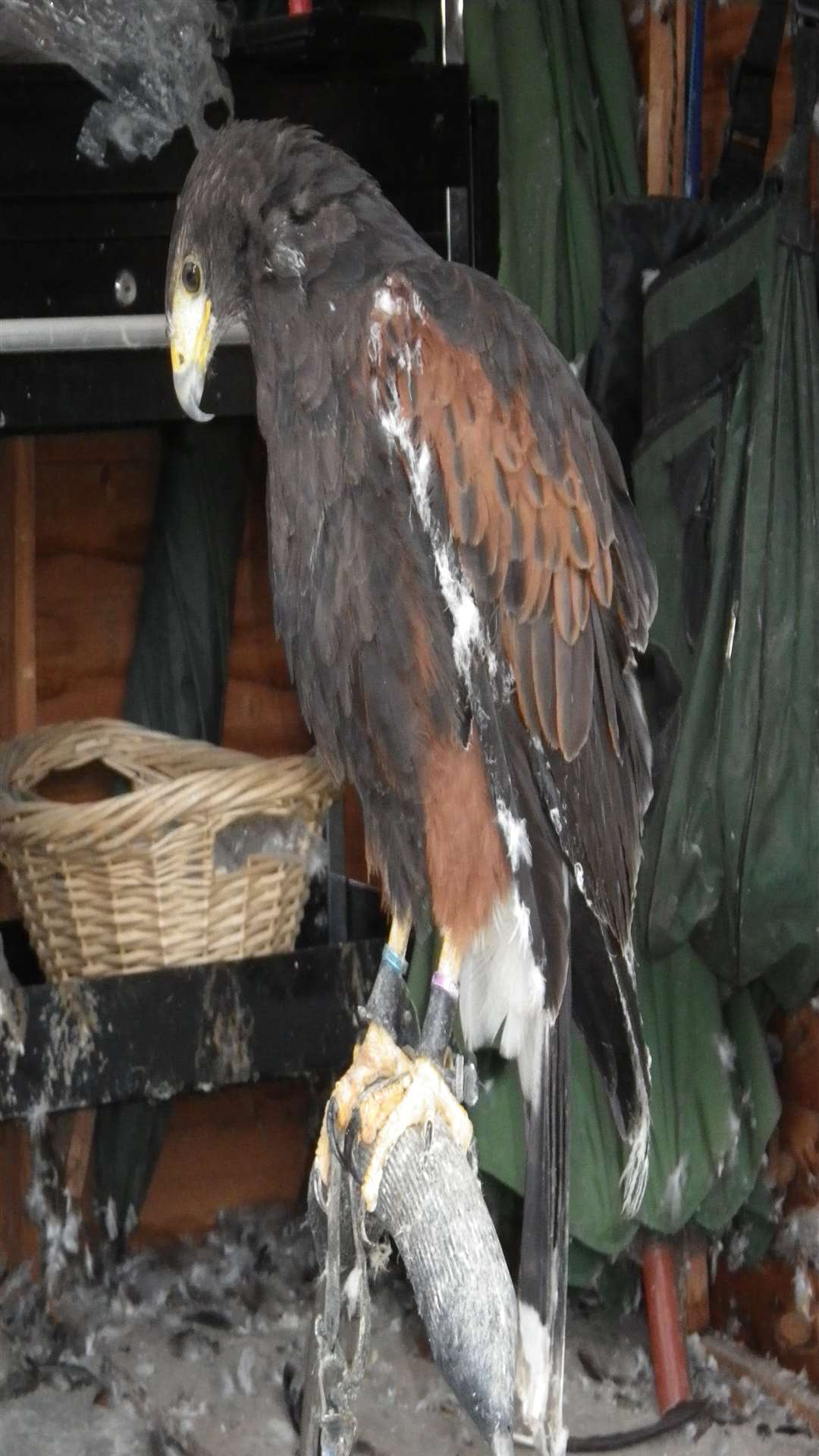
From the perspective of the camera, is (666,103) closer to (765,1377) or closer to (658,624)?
(658,624)

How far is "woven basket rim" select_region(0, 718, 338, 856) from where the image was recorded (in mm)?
1955

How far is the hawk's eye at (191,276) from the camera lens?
157 cm

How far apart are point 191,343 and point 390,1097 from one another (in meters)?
0.72

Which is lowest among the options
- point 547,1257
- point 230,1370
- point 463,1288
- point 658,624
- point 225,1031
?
point 230,1370

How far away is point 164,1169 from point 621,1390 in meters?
0.87

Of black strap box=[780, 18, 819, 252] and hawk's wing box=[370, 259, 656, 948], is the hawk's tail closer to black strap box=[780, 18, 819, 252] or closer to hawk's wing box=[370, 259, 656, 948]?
hawk's wing box=[370, 259, 656, 948]

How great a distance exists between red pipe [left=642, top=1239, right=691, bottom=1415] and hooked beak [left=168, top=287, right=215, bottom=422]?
150cm

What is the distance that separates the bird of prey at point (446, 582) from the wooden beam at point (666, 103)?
0.93 m

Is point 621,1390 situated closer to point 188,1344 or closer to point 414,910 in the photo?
point 188,1344

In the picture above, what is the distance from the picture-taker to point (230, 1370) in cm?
257

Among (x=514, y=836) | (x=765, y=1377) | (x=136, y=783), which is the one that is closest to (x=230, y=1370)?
(x=765, y=1377)

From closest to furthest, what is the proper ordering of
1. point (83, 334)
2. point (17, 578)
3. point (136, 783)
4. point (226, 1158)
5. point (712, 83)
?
point (83, 334) < point (136, 783) < point (712, 83) < point (17, 578) < point (226, 1158)

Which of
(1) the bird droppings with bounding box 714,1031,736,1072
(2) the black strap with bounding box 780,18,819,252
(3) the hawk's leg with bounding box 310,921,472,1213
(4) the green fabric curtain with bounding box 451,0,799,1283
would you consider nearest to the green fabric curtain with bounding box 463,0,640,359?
(4) the green fabric curtain with bounding box 451,0,799,1283

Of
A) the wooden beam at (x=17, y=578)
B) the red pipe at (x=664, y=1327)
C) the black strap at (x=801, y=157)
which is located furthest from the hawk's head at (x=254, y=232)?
the red pipe at (x=664, y=1327)
